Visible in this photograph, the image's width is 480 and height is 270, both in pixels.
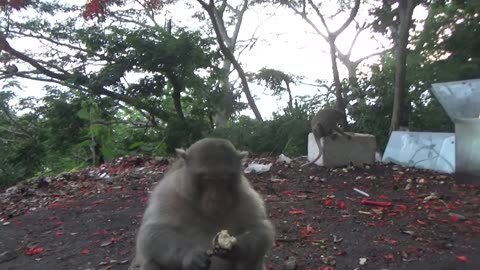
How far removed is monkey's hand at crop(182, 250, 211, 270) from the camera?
8.58 ft

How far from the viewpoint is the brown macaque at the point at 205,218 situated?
2707 mm

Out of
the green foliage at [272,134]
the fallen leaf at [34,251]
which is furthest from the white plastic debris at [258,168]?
the green foliage at [272,134]

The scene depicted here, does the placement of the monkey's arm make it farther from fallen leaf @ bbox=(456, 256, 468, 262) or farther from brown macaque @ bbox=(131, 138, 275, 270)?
fallen leaf @ bbox=(456, 256, 468, 262)

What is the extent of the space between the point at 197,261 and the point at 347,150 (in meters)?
5.51

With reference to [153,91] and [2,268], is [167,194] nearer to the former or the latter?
[2,268]

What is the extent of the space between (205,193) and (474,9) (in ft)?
29.3

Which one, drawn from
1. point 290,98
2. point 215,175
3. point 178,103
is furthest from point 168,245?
point 290,98

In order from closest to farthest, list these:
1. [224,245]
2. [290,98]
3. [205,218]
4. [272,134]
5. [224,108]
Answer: [224,245] → [205,218] → [272,134] → [224,108] → [290,98]

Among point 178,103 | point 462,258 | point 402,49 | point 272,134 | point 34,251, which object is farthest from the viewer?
→ point 272,134

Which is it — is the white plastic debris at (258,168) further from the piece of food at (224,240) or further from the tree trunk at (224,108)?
the tree trunk at (224,108)

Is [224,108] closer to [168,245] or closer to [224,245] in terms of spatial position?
[168,245]

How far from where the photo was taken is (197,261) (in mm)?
2617

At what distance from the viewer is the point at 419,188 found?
6453mm

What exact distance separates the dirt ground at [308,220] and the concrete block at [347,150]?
0.66ft
